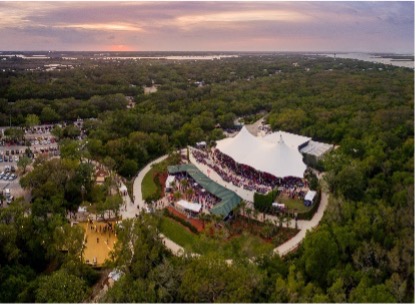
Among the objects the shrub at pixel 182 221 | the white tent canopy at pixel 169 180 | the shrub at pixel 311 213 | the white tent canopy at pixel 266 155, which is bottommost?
the shrub at pixel 182 221

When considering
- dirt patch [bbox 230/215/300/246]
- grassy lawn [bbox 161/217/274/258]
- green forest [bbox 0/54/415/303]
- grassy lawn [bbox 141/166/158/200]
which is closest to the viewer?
green forest [bbox 0/54/415/303]

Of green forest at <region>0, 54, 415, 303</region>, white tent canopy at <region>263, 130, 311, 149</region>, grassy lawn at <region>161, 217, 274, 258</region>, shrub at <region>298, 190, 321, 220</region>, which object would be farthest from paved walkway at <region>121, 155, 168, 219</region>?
white tent canopy at <region>263, 130, 311, 149</region>

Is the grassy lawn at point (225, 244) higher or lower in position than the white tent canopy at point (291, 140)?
lower

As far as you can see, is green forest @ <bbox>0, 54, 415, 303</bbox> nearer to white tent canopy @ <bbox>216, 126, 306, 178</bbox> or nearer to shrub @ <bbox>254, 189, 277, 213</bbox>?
white tent canopy @ <bbox>216, 126, 306, 178</bbox>

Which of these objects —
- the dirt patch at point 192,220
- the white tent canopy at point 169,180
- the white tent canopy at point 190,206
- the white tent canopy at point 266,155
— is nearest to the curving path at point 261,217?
the dirt patch at point 192,220

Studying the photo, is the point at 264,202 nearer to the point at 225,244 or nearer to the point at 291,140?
the point at 225,244

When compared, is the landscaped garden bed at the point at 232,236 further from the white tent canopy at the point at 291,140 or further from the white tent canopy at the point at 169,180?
the white tent canopy at the point at 291,140
